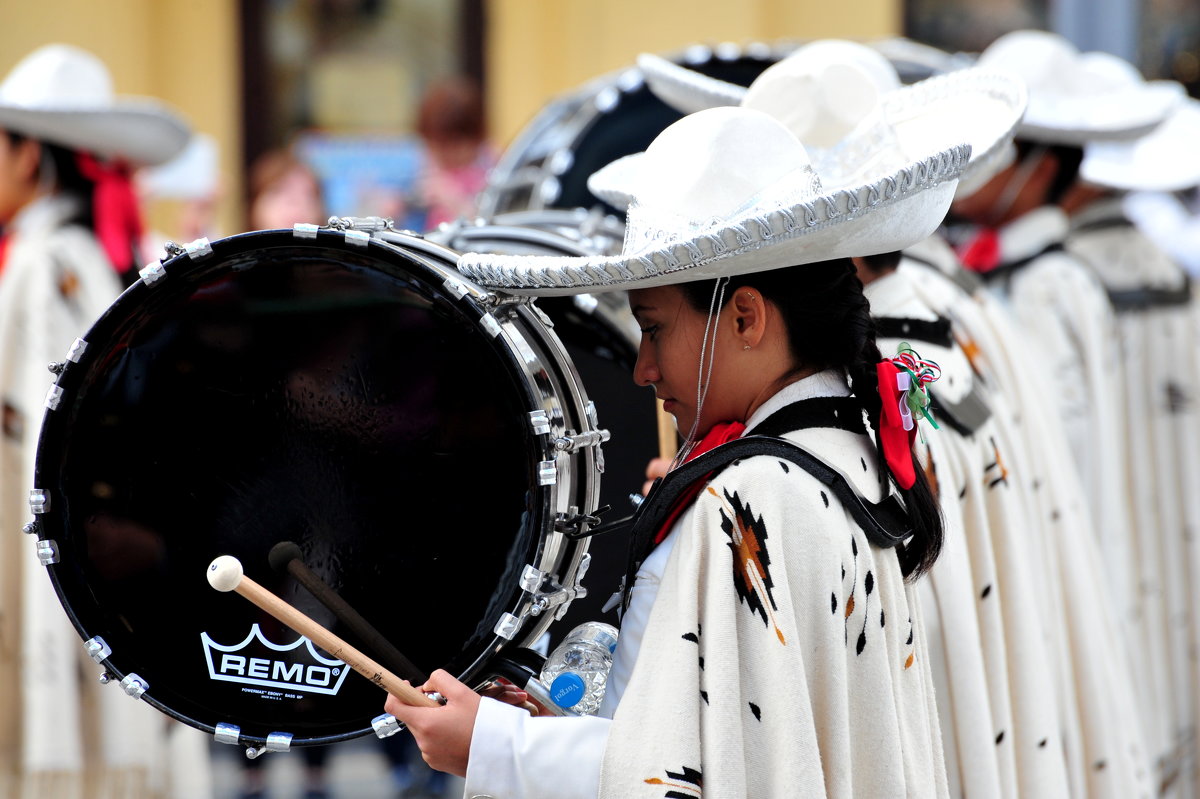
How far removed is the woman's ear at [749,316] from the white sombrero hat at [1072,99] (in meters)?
2.33

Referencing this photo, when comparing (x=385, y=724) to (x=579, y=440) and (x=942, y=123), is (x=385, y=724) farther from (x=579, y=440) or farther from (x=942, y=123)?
(x=942, y=123)

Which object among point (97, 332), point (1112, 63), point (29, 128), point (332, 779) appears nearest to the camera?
point (97, 332)

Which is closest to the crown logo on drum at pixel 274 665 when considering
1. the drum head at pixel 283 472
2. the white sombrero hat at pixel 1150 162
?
the drum head at pixel 283 472

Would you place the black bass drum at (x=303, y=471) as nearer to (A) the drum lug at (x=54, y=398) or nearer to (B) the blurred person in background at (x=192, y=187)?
(A) the drum lug at (x=54, y=398)

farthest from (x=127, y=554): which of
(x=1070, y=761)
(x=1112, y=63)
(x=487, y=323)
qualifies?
(x=1112, y=63)

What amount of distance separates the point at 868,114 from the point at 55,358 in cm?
218

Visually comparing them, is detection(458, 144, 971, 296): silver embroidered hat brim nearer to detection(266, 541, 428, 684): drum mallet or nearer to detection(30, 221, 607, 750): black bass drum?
detection(30, 221, 607, 750): black bass drum

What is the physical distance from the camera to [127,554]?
1754 millimetres

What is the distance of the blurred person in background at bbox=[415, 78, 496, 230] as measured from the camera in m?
5.43

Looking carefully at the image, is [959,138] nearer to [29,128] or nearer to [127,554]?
[127,554]

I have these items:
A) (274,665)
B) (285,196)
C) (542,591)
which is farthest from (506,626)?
(285,196)

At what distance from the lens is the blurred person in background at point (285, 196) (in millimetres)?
5562

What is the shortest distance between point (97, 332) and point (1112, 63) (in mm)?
3349

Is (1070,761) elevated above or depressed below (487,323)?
below
